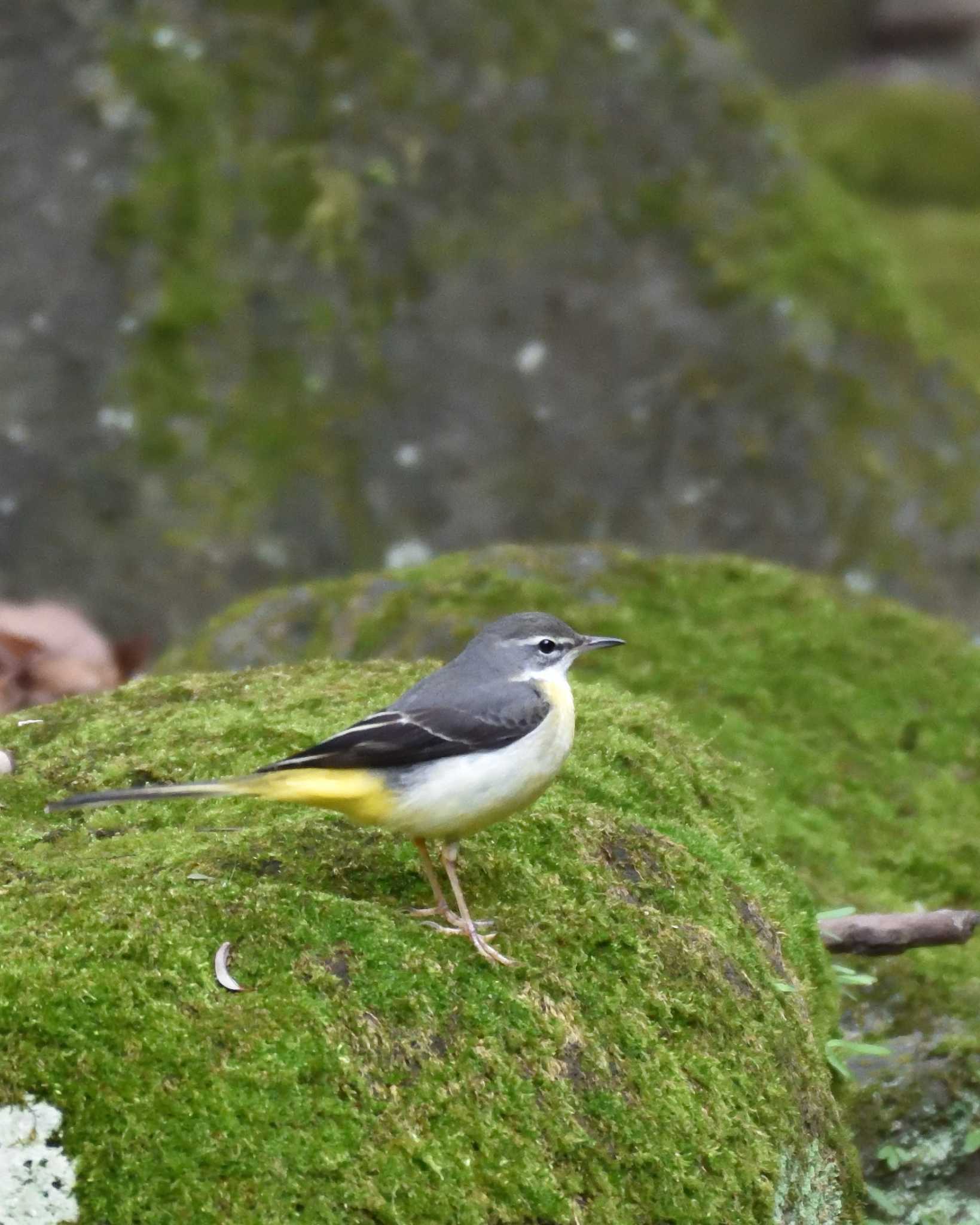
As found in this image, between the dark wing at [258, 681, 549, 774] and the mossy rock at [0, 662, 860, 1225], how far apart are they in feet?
1.11

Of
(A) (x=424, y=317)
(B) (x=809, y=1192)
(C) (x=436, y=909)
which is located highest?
(C) (x=436, y=909)

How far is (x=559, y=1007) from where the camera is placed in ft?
12.7

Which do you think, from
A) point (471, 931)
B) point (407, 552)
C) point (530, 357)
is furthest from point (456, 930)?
point (530, 357)

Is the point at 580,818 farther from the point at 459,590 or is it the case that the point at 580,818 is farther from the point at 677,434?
the point at 677,434

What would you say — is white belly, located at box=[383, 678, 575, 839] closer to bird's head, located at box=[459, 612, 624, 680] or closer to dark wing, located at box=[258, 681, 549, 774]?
dark wing, located at box=[258, 681, 549, 774]

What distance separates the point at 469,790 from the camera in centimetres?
411

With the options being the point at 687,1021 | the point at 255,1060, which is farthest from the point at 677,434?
the point at 255,1060

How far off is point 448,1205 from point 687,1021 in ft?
3.07

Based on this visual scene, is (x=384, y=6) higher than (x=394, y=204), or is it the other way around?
(x=384, y=6)

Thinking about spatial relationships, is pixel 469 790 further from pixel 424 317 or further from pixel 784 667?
pixel 424 317

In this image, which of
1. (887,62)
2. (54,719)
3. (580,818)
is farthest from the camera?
(887,62)

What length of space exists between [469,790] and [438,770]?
11 cm

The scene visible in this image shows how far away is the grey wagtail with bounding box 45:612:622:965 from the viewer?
4039 millimetres

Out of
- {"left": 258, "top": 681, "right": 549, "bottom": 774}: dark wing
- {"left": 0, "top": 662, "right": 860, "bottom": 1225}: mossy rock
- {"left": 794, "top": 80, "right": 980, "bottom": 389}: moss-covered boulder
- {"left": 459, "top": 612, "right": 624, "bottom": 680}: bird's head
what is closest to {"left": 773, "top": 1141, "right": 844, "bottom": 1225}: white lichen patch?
{"left": 0, "top": 662, "right": 860, "bottom": 1225}: mossy rock
